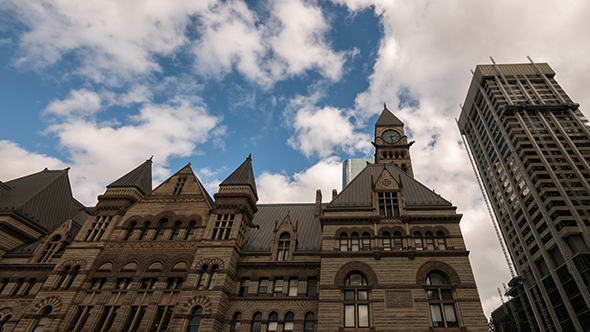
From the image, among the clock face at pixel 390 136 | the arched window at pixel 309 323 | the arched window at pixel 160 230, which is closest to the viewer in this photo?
the arched window at pixel 309 323

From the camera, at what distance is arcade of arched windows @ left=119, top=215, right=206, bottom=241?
106 ft

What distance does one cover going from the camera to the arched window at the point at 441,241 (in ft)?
88.0

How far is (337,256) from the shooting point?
26.7 meters

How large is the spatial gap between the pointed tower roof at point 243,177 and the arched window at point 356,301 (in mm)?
15407

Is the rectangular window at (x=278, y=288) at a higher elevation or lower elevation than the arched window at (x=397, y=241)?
lower

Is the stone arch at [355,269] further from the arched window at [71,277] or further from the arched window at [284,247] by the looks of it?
the arched window at [71,277]

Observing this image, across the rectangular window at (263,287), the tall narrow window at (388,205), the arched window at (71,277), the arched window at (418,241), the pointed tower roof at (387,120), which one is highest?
the pointed tower roof at (387,120)

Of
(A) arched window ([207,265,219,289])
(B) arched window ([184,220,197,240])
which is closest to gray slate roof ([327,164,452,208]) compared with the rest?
(A) arched window ([207,265,219,289])

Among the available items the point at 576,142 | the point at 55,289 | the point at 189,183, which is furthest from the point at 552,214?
the point at 55,289

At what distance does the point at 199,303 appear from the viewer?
87.2 ft

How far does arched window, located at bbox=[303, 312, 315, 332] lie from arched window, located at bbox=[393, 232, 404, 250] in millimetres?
9341

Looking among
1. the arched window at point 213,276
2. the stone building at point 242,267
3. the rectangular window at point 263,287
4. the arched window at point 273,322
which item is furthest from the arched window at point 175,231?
the arched window at point 273,322

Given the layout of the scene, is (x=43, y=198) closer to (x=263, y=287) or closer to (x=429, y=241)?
(x=263, y=287)

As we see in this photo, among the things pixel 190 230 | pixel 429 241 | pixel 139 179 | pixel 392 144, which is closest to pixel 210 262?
pixel 190 230
